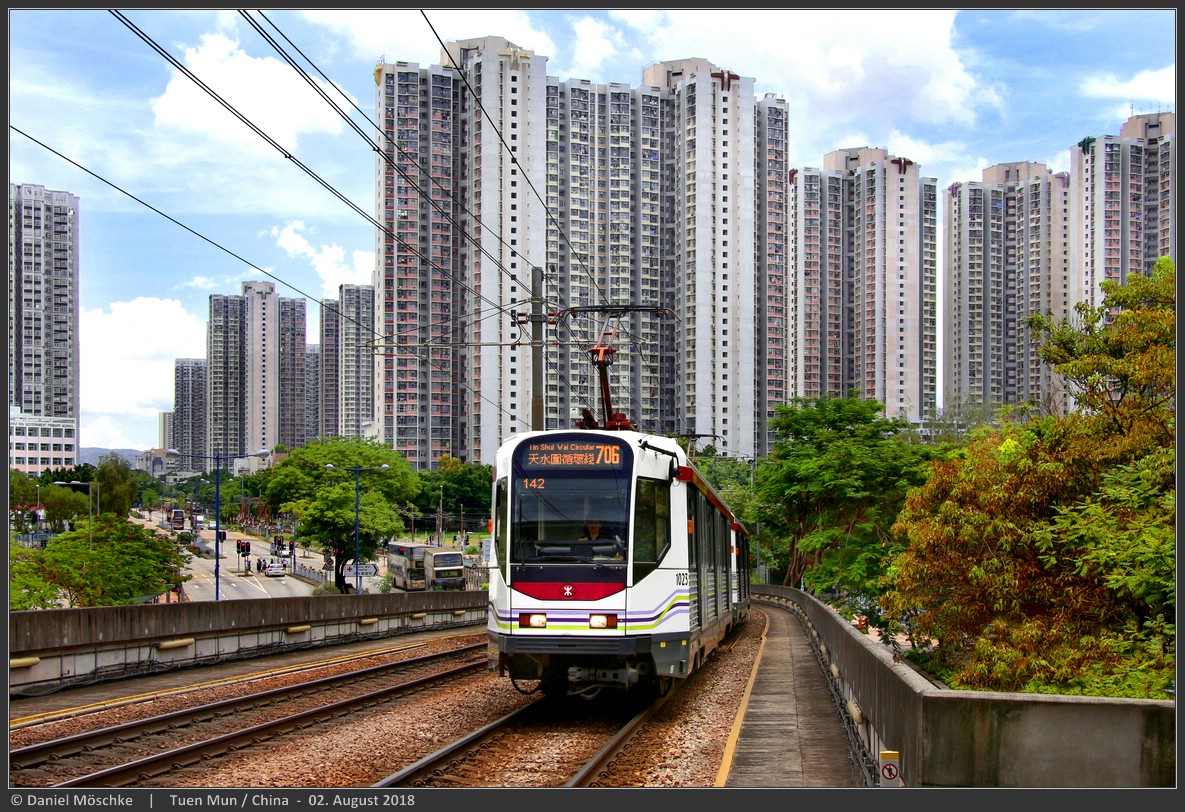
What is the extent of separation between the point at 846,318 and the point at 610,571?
115044mm

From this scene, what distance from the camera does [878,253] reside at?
118000 mm

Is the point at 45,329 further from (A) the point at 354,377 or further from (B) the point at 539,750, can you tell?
(B) the point at 539,750

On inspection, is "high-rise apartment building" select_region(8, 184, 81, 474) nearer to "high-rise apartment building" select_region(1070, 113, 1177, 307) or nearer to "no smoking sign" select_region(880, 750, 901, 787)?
"high-rise apartment building" select_region(1070, 113, 1177, 307)

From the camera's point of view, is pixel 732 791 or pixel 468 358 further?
pixel 468 358

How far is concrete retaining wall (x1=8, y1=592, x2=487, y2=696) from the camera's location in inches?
583

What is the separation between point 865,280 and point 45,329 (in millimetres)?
82498

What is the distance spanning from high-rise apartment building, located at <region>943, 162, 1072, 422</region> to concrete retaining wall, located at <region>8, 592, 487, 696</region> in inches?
3912

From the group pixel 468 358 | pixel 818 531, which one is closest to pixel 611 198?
pixel 468 358

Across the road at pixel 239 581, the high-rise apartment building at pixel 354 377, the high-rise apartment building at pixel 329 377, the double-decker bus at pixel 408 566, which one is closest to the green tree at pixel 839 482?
the road at pixel 239 581

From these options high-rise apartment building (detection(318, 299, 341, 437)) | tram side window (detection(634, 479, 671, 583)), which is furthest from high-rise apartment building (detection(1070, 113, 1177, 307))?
high-rise apartment building (detection(318, 299, 341, 437))

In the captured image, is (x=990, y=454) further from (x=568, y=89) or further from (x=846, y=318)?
(x=846, y=318)

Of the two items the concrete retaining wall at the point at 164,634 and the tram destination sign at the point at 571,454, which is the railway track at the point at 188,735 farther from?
the tram destination sign at the point at 571,454

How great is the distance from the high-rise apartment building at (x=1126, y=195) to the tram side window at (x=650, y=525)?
186 feet

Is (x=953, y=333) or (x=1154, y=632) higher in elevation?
(x=953, y=333)
